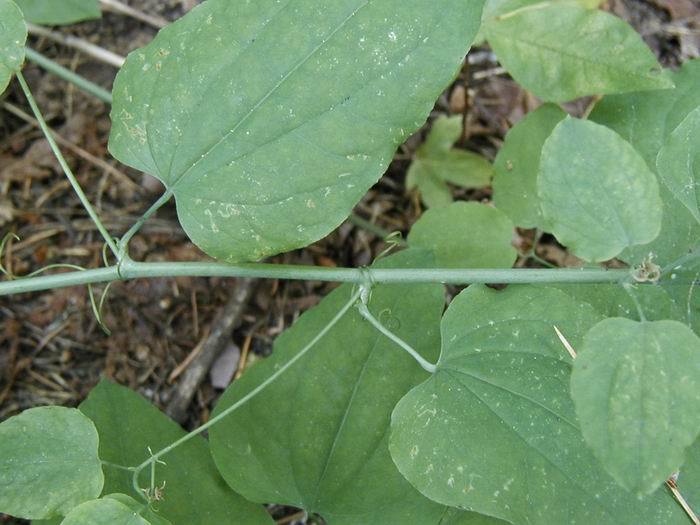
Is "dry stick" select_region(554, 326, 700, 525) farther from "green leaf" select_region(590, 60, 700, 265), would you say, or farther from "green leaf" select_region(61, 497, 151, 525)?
"green leaf" select_region(61, 497, 151, 525)

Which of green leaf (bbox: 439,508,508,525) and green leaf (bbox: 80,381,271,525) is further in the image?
green leaf (bbox: 80,381,271,525)

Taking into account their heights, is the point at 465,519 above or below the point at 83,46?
below

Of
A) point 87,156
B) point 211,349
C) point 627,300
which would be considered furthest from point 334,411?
point 87,156

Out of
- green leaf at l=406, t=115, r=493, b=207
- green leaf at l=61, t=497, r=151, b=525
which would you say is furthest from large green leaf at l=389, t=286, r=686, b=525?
green leaf at l=406, t=115, r=493, b=207

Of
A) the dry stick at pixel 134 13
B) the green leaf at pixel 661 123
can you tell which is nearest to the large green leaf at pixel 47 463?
the green leaf at pixel 661 123

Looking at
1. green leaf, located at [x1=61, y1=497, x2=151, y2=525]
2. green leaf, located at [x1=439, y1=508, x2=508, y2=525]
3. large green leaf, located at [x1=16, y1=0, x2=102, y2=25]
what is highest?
large green leaf, located at [x1=16, y1=0, x2=102, y2=25]

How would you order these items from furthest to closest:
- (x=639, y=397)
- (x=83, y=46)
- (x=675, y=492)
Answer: (x=83, y=46) → (x=675, y=492) → (x=639, y=397)

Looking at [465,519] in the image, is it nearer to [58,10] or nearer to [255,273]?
[255,273]
